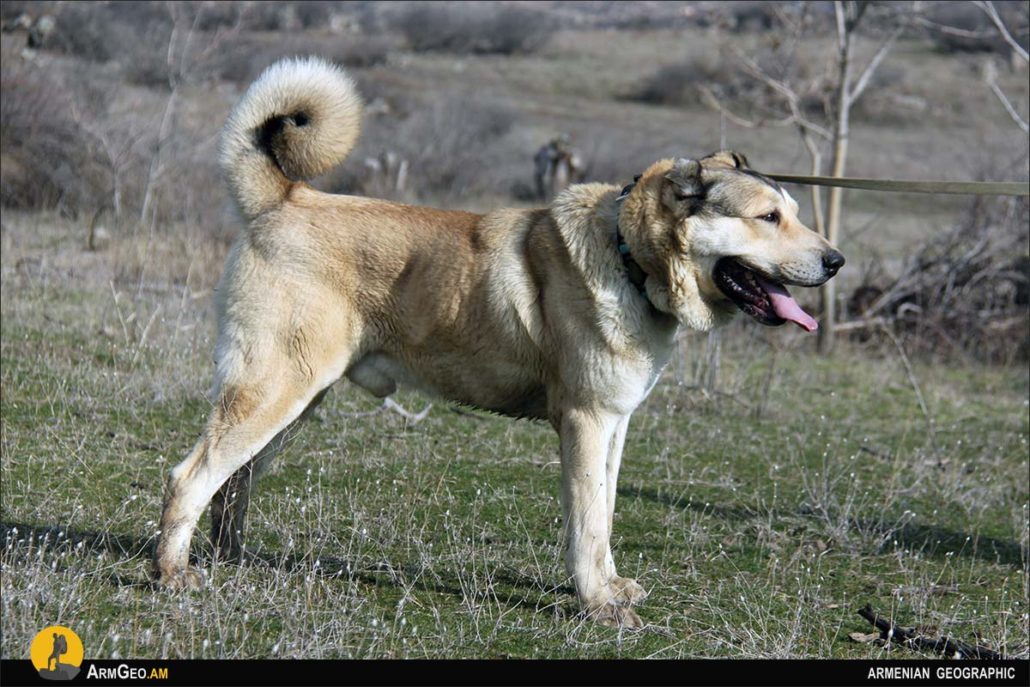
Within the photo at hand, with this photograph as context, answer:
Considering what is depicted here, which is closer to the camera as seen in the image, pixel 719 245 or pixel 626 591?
pixel 719 245

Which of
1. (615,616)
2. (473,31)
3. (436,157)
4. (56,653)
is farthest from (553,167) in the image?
(56,653)

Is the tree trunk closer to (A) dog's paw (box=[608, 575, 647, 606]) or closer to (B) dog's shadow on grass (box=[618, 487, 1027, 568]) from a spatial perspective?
(B) dog's shadow on grass (box=[618, 487, 1027, 568])

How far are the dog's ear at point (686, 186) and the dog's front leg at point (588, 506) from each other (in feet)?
3.03

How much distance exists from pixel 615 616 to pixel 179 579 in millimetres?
1806

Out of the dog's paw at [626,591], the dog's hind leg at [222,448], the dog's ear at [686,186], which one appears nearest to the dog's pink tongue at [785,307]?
the dog's ear at [686,186]

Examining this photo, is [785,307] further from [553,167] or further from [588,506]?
[553,167]

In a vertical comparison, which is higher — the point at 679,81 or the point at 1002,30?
the point at 1002,30

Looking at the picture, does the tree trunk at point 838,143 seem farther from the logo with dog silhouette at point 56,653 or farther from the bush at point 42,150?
the logo with dog silhouette at point 56,653

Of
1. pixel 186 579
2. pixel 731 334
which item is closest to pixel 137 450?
pixel 186 579

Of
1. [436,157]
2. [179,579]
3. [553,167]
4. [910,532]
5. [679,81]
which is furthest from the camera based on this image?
[679,81]

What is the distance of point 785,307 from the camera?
528 cm

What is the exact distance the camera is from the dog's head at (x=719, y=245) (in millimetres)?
5215

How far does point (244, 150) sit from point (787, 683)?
A: 127 inches

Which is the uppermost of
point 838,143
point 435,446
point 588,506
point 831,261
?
point 831,261
